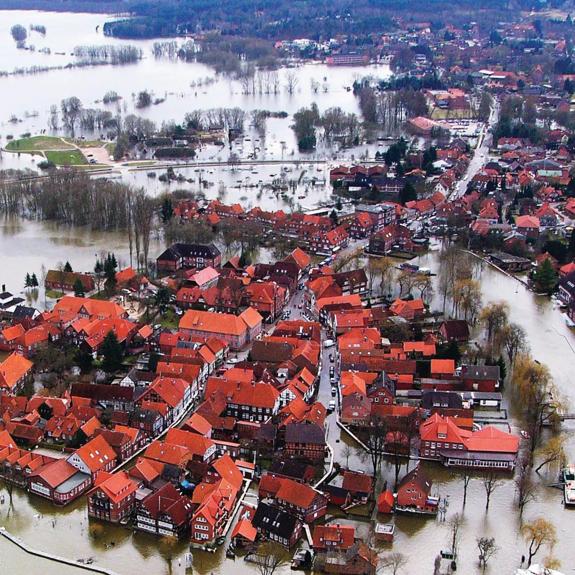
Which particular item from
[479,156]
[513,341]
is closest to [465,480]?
[513,341]

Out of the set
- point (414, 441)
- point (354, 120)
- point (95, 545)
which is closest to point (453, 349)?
point (414, 441)

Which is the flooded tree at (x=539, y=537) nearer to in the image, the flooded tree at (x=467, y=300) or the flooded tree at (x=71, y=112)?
the flooded tree at (x=467, y=300)

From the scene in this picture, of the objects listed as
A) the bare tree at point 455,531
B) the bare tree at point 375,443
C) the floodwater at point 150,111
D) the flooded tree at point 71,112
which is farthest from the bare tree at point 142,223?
the flooded tree at point 71,112

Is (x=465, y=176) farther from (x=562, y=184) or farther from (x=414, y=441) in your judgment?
(x=414, y=441)

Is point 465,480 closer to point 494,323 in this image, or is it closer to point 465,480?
point 465,480

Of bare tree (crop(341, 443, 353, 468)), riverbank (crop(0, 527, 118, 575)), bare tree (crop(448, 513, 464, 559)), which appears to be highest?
bare tree (crop(341, 443, 353, 468))

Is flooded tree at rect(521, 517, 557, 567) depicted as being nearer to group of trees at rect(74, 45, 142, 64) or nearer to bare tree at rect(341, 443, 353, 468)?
bare tree at rect(341, 443, 353, 468)

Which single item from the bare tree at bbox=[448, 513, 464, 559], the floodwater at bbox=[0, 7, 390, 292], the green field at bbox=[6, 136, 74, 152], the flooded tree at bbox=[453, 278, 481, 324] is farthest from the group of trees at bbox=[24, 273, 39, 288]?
the green field at bbox=[6, 136, 74, 152]

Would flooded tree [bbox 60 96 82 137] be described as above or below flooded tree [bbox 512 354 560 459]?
above
